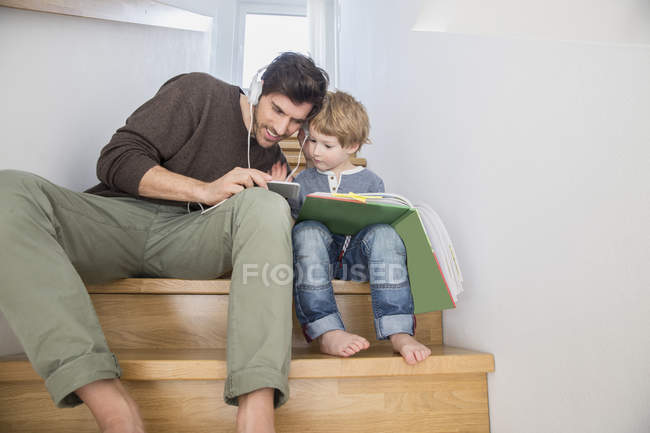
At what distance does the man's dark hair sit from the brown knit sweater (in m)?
0.14

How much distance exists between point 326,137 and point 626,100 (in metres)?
0.79

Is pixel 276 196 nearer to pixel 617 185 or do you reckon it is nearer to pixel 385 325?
pixel 385 325

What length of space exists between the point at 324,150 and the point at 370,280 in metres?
0.45

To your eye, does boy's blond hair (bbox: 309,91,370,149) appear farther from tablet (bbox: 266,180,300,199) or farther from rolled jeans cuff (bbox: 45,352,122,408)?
rolled jeans cuff (bbox: 45,352,122,408)

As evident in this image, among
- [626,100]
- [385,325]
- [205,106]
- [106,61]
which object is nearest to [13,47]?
[106,61]

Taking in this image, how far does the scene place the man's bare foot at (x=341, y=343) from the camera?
0.83 m

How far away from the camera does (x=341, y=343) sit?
2.78 feet

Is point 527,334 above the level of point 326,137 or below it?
below

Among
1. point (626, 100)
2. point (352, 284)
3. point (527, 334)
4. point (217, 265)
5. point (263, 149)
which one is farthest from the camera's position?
point (263, 149)

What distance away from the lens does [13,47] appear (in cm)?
99

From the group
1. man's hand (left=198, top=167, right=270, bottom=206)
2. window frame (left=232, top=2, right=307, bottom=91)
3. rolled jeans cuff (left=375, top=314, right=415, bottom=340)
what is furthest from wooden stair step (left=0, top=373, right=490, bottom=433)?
window frame (left=232, top=2, right=307, bottom=91)

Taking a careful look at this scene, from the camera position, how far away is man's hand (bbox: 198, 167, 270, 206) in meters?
0.87

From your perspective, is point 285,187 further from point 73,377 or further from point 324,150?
point 73,377

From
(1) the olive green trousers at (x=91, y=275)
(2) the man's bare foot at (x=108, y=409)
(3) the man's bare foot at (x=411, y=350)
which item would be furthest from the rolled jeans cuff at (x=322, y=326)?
(2) the man's bare foot at (x=108, y=409)
